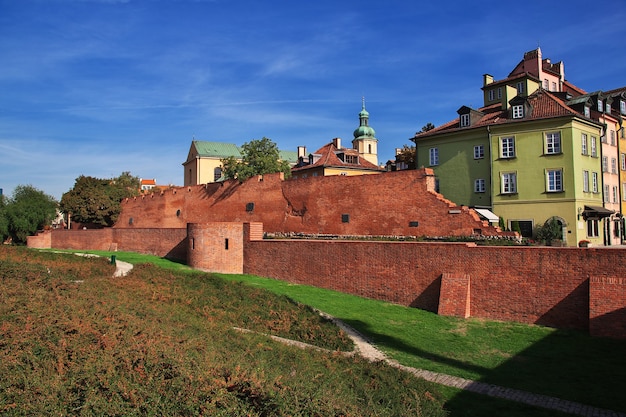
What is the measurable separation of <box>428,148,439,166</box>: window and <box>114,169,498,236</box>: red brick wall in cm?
804

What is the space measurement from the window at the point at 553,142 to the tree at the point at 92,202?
103ft

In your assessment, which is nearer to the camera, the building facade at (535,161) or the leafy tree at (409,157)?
the building facade at (535,161)

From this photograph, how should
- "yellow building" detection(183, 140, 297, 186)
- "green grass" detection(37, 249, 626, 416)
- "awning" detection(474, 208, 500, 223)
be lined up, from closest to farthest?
"green grass" detection(37, 249, 626, 416) < "awning" detection(474, 208, 500, 223) < "yellow building" detection(183, 140, 297, 186)

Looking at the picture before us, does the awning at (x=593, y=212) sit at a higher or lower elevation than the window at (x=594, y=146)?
lower

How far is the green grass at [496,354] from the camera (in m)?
9.44

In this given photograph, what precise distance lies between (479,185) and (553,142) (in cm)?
432

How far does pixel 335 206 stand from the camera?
2406 cm

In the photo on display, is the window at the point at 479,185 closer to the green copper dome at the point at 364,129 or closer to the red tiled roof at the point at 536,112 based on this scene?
the red tiled roof at the point at 536,112

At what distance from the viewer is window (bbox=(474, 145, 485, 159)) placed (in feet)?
89.9

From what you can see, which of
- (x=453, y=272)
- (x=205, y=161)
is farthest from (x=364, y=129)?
(x=453, y=272)

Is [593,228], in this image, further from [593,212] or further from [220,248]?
[220,248]

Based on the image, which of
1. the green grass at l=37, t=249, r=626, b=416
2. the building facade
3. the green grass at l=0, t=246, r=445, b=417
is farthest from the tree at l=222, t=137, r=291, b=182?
the green grass at l=0, t=246, r=445, b=417

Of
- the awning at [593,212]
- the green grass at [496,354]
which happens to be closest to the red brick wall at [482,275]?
the green grass at [496,354]

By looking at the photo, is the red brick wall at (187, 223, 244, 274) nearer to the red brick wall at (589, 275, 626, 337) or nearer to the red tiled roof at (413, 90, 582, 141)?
the red tiled roof at (413, 90, 582, 141)
